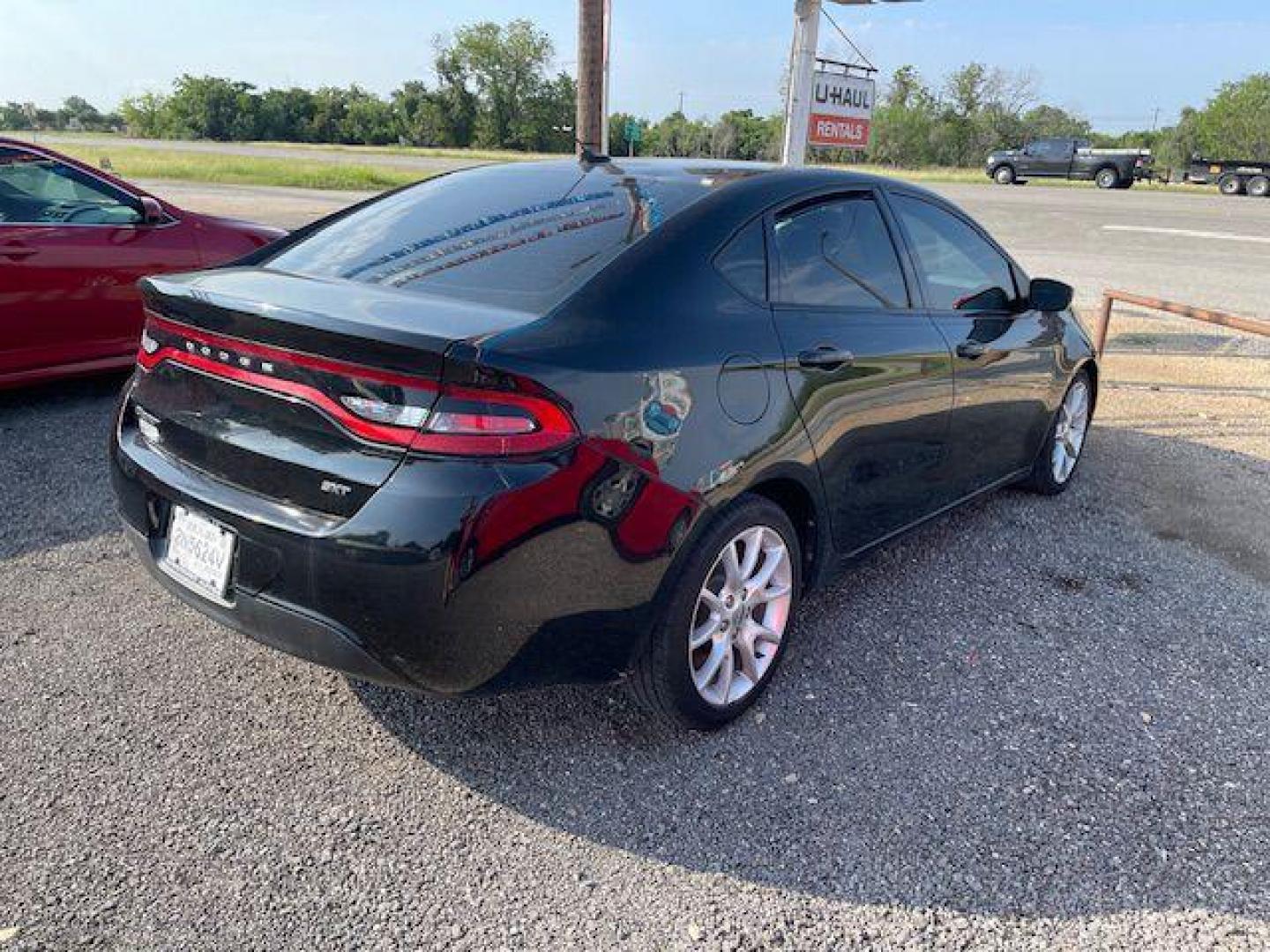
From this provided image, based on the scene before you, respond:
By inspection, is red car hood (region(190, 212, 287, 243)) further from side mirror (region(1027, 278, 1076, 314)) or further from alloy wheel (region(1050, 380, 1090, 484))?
alloy wheel (region(1050, 380, 1090, 484))

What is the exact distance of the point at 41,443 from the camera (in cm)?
494

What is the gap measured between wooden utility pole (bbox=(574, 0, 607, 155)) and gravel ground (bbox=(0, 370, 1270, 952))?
18.7 feet

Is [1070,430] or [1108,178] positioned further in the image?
[1108,178]

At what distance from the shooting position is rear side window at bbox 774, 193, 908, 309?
3.02 m

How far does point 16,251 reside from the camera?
5.07 metres

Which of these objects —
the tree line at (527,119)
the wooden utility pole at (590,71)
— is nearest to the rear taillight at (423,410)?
the wooden utility pole at (590,71)

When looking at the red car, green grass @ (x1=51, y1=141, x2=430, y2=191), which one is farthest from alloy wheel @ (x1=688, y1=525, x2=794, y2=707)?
green grass @ (x1=51, y1=141, x2=430, y2=191)

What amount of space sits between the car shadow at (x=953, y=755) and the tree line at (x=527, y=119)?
210 feet

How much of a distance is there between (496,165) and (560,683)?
212 cm

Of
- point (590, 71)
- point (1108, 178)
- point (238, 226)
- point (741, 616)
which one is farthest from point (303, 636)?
point (1108, 178)

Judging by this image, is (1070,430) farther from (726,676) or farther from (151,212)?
(151,212)

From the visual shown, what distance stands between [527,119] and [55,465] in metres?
85.2

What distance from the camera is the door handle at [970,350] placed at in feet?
12.0

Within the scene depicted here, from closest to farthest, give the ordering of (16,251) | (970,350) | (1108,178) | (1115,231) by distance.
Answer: (970,350)
(16,251)
(1115,231)
(1108,178)
